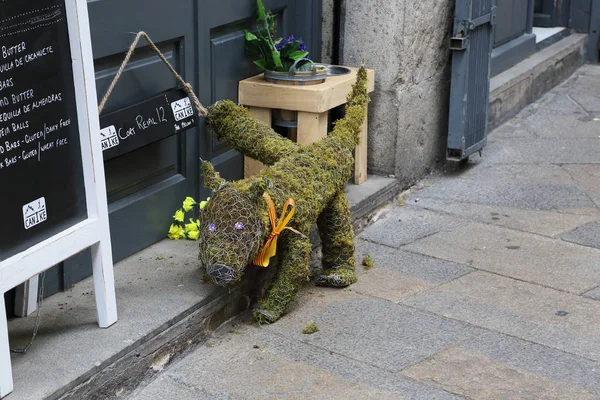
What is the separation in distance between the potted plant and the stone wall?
61 centimetres

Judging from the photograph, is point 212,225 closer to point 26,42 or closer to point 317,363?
point 317,363

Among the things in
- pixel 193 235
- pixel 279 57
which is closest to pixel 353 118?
pixel 279 57

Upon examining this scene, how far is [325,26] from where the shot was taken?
538 centimetres

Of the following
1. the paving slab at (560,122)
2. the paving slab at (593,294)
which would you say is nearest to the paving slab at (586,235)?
the paving slab at (593,294)

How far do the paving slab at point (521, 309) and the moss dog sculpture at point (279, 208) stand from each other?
0.47 metres

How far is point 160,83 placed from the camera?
13.7 ft

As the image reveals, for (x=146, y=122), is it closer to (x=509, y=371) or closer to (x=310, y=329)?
(x=310, y=329)

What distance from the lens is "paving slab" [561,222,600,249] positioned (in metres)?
4.89

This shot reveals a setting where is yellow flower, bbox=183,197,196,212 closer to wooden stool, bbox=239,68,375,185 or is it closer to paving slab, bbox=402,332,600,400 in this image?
wooden stool, bbox=239,68,375,185

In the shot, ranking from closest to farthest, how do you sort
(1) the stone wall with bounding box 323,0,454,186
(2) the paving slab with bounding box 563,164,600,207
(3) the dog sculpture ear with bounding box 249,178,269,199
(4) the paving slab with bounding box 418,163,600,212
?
1. (3) the dog sculpture ear with bounding box 249,178,269,199
2. (1) the stone wall with bounding box 323,0,454,186
3. (4) the paving slab with bounding box 418,163,600,212
4. (2) the paving slab with bounding box 563,164,600,207

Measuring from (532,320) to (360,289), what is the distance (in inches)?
31.3

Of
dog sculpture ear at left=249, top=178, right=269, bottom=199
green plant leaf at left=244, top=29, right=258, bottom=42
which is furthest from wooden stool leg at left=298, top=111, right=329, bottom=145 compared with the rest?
dog sculpture ear at left=249, top=178, right=269, bottom=199

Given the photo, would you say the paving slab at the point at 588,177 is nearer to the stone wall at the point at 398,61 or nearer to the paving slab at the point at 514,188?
the paving slab at the point at 514,188

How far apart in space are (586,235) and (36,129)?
3.15m
